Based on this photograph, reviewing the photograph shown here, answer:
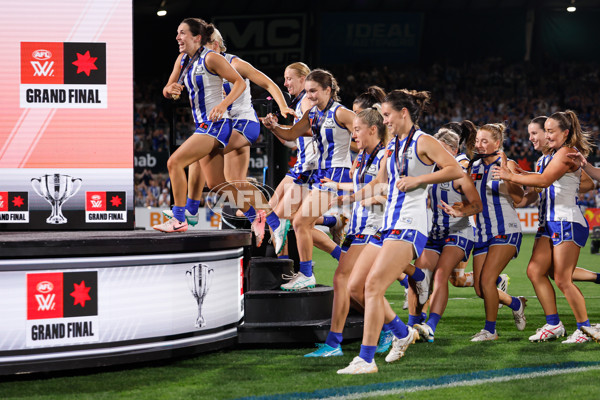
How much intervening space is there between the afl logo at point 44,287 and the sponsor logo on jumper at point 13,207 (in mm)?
1676

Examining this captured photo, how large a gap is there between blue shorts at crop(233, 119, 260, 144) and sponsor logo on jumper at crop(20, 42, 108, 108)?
1.18m

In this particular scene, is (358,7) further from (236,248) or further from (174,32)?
(236,248)

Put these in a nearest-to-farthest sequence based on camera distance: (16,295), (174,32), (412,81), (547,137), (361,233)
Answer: (16,295)
(361,233)
(547,137)
(174,32)
(412,81)

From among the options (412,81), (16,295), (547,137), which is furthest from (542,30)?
(16,295)

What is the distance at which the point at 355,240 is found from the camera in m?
5.75

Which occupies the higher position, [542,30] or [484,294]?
[542,30]

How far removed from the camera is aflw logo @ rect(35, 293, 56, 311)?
5.07m

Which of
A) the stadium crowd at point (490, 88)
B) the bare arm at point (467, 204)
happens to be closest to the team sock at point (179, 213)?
the bare arm at point (467, 204)

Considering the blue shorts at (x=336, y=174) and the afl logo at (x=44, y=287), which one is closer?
the afl logo at (x=44, y=287)

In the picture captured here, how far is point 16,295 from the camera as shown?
16.4ft

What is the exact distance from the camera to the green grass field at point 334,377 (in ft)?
15.2

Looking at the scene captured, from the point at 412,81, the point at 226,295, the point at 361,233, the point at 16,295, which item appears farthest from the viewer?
the point at 412,81

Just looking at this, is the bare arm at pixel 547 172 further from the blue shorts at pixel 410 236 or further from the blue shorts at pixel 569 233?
the blue shorts at pixel 410 236

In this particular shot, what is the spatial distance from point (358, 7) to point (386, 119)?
2575cm
